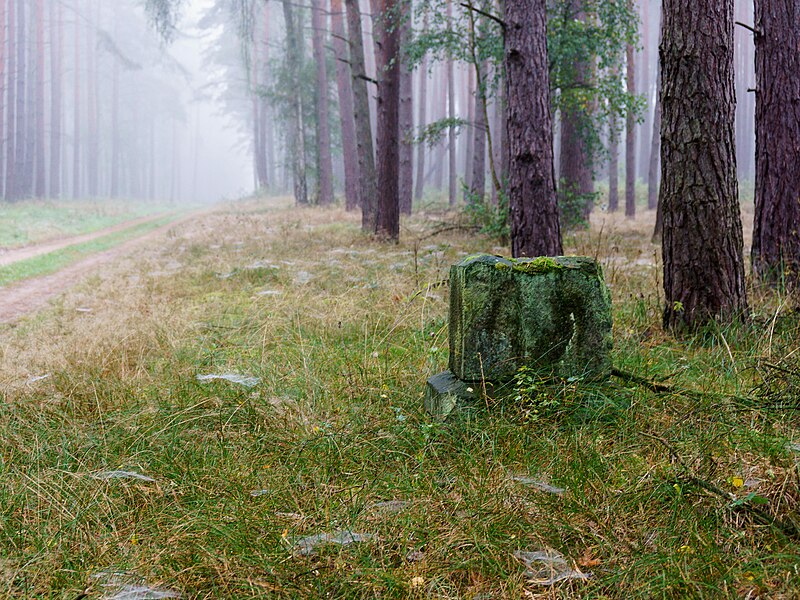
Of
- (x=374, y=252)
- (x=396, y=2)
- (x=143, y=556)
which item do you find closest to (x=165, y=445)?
(x=143, y=556)

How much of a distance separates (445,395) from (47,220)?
22.5 m

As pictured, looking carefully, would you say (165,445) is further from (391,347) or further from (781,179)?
(781,179)

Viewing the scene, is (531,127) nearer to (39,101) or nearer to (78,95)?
(39,101)

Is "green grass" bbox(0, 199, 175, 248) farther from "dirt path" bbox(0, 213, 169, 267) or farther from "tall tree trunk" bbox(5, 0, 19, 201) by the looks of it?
"tall tree trunk" bbox(5, 0, 19, 201)

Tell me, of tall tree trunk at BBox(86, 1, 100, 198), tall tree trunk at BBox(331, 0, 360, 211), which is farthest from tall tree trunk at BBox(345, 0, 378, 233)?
tall tree trunk at BBox(86, 1, 100, 198)

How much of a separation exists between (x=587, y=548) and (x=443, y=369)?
1.93 metres

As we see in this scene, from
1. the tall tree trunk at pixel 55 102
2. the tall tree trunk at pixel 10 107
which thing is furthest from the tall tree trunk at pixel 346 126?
the tall tree trunk at pixel 55 102

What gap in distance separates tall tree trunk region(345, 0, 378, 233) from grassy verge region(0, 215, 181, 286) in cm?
609

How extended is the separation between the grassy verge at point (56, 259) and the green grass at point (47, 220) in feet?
5.65

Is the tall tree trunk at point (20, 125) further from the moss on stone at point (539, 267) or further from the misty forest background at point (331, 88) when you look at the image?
the moss on stone at point (539, 267)

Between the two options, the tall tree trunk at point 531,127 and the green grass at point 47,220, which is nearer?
the tall tree trunk at point 531,127

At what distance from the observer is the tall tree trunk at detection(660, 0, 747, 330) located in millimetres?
4492

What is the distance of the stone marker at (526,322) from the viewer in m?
3.32

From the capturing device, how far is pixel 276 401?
358cm
